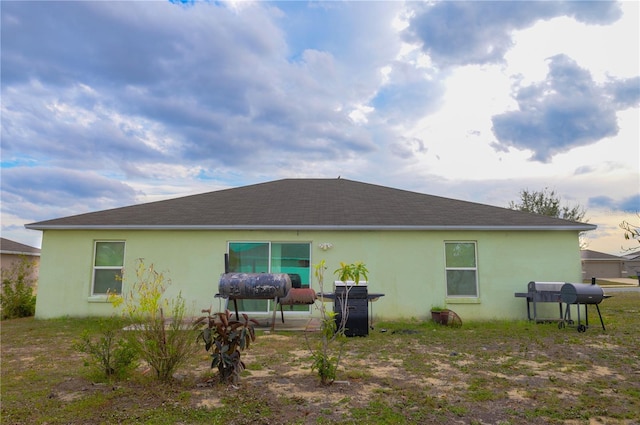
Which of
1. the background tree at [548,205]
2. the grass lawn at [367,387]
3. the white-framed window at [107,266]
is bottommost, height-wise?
the grass lawn at [367,387]

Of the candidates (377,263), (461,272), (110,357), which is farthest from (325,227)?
(110,357)

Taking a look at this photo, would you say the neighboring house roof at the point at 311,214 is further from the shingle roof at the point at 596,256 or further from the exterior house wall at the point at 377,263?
the shingle roof at the point at 596,256

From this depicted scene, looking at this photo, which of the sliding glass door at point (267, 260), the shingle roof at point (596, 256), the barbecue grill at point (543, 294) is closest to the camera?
the barbecue grill at point (543, 294)

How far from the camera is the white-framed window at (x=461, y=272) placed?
10.9 meters

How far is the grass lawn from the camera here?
4.13m

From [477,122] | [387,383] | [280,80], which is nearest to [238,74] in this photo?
[280,80]

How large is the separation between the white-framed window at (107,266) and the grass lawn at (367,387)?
2.97 meters

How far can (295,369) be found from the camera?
236 inches

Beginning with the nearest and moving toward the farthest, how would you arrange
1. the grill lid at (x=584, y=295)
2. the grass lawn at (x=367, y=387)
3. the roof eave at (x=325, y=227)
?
the grass lawn at (x=367, y=387) < the grill lid at (x=584, y=295) < the roof eave at (x=325, y=227)

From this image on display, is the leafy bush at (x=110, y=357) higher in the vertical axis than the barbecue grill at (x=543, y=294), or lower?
lower

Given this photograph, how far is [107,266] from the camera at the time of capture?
36.8 ft

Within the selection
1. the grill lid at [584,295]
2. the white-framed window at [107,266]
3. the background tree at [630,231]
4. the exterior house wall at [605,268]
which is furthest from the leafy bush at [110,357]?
the exterior house wall at [605,268]

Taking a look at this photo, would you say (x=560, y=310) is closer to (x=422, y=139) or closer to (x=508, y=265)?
(x=508, y=265)

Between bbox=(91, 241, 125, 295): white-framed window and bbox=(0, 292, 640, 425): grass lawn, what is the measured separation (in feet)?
9.74
